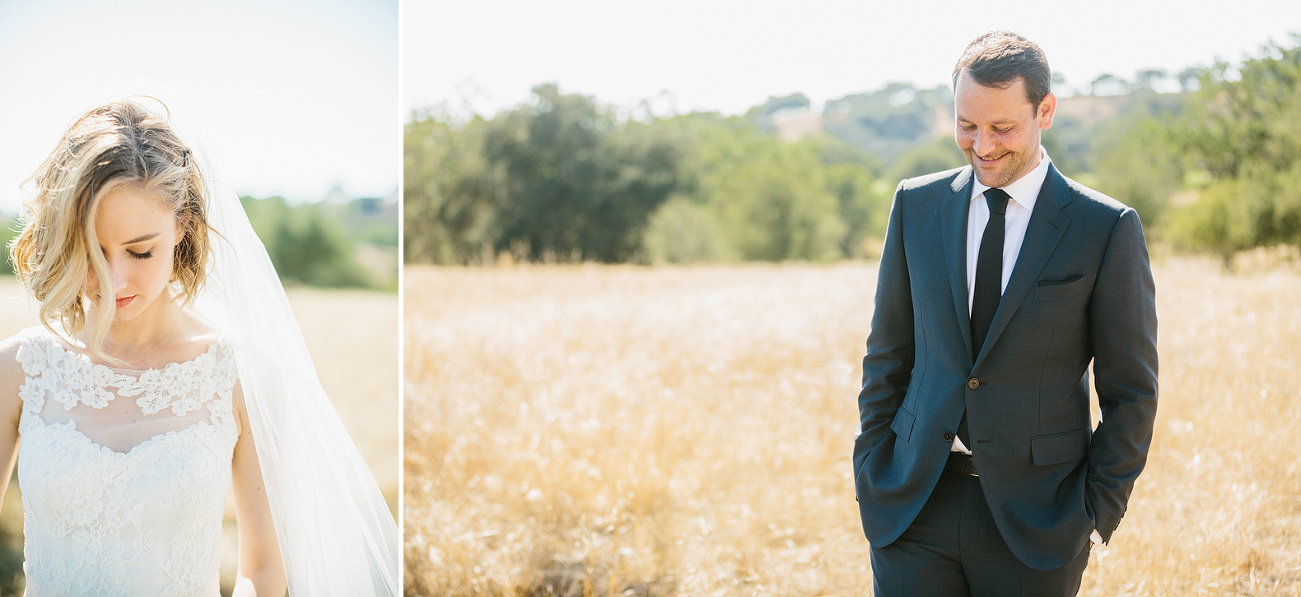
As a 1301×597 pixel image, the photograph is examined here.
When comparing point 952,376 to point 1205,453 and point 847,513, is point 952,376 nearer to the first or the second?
point 847,513

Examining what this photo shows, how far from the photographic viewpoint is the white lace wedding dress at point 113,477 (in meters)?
1.46

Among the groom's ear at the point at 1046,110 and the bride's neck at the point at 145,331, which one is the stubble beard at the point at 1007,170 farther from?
the bride's neck at the point at 145,331

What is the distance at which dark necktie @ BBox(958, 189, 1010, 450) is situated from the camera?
1481 millimetres

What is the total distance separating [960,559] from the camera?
1.49m

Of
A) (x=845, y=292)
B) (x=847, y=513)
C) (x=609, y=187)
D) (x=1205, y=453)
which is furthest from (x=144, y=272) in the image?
(x=609, y=187)

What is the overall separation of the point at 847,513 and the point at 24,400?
2.88 metres

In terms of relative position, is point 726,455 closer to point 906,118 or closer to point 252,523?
point 252,523

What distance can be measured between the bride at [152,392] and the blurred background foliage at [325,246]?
44.3ft

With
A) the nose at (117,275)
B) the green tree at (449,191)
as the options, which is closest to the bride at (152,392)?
the nose at (117,275)

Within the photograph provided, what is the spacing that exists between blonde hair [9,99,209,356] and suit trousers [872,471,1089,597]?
5.49ft

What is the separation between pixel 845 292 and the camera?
614 centimetres

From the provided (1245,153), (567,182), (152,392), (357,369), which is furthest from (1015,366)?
(567,182)

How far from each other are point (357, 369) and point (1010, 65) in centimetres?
773

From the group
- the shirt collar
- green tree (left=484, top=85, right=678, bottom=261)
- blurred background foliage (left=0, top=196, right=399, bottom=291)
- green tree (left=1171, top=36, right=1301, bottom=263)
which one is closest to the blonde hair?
the shirt collar
